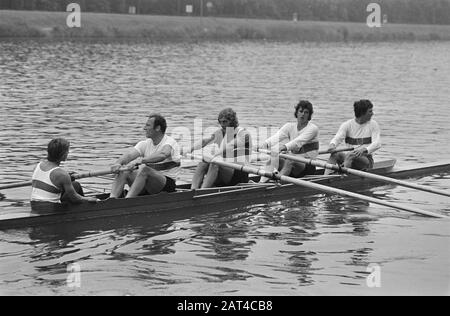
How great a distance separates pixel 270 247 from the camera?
15.0 metres

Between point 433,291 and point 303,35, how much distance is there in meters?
91.8

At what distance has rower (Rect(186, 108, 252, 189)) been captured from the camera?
17688 mm

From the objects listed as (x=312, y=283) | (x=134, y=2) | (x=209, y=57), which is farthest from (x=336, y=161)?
(x=134, y=2)

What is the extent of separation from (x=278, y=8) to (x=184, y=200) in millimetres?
Answer: 99940

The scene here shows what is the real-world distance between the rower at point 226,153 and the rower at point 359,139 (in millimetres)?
2549

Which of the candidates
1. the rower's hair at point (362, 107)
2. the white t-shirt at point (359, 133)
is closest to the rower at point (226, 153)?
the white t-shirt at point (359, 133)

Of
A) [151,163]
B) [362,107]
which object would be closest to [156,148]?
[151,163]

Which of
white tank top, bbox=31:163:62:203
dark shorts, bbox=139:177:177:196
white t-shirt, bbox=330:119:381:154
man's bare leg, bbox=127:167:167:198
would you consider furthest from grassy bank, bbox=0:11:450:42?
white tank top, bbox=31:163:62:203

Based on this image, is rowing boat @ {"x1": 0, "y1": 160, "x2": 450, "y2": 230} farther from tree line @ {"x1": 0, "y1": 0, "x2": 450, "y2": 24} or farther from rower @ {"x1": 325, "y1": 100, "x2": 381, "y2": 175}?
tree line @ {"x1": 0, "y1": 0, "x2": 450, "y2": 24}

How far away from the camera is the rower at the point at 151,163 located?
1636 centimetres

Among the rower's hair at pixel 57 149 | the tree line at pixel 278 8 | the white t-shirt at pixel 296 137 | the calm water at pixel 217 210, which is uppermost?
the tree line at pixel 278 8

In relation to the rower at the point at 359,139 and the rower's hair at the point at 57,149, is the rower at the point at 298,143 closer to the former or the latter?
the rower at the point at 359,139

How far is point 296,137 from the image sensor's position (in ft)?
63.0
